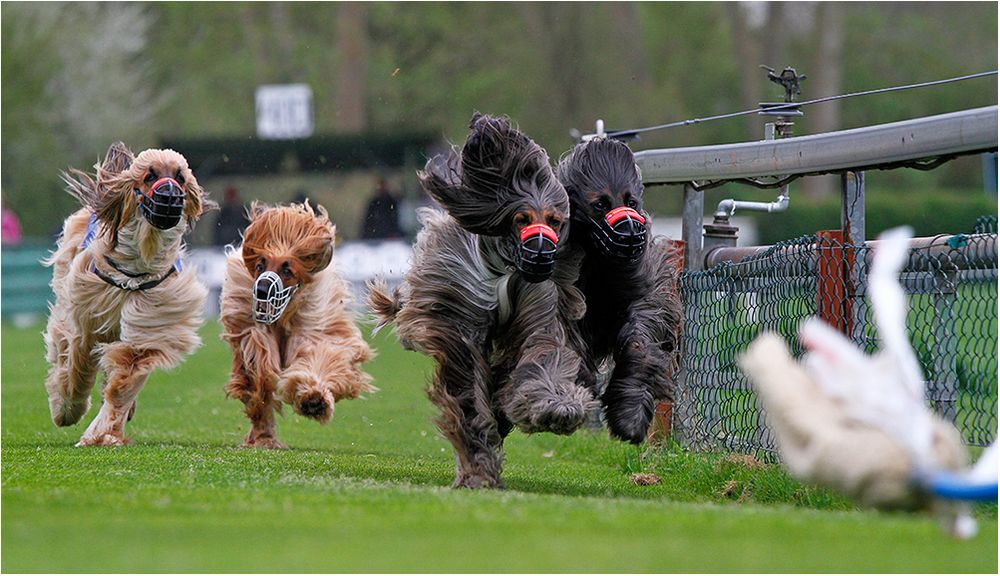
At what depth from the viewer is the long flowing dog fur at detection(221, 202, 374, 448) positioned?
8.25 meters

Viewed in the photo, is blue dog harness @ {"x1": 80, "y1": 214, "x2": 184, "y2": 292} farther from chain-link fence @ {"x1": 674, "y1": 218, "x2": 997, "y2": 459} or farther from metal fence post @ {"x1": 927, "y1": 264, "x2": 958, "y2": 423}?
metal fence post @ {"x1": 927, "y1": 264, "x2": 958, "y2": 423}

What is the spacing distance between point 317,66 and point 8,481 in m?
35.8

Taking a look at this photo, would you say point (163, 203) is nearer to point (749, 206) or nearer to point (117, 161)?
point (117, 161)

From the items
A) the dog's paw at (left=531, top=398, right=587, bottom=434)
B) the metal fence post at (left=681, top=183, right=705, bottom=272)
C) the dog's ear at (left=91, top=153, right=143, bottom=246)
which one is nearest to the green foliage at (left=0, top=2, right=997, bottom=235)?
the metal fence post at (left=681, top=183, right=705, bottom=272)

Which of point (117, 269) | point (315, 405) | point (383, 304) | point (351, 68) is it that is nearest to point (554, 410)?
point (383, 304)

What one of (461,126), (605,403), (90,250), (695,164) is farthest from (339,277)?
(461,126)

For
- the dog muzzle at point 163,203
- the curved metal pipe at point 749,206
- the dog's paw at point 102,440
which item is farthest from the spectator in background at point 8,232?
the curved metal pipe at point 749,206

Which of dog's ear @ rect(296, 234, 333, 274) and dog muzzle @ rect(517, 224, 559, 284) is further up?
dog's ear @ rect(296, 234, 333, 274)

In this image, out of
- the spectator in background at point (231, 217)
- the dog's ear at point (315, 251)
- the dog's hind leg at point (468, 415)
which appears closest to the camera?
the dog's hind leg at point (468, 415)

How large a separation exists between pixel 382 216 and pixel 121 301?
14664 mm

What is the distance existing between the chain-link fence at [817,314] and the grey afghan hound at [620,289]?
598mm

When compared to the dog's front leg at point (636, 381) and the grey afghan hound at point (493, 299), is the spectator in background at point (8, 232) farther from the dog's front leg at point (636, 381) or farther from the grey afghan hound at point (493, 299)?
the dog's front leg at point (636, 381)

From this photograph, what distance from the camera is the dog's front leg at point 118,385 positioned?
26.6 ft

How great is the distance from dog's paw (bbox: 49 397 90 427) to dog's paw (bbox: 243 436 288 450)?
0.98 m
